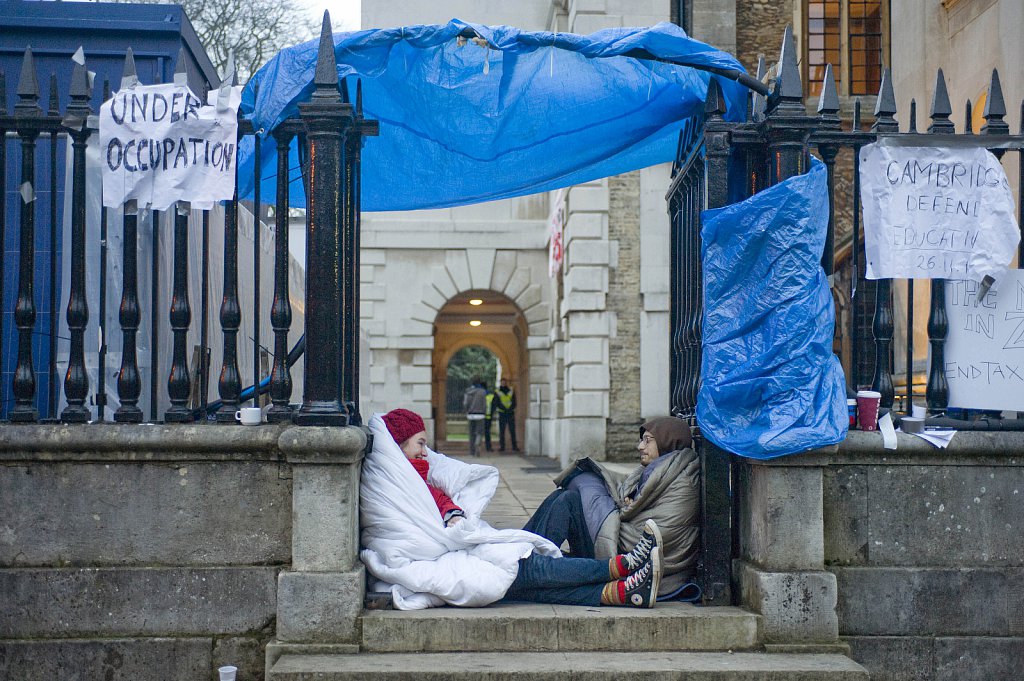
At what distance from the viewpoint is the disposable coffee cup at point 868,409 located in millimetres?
5082

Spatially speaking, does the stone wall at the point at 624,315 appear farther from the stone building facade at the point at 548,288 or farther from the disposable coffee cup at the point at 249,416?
the disposable coffee cup at the point at 249,416

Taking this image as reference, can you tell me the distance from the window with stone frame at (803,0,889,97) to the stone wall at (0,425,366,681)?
Answer: 588 inches

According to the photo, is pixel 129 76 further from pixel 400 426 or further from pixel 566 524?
pixel 566 524

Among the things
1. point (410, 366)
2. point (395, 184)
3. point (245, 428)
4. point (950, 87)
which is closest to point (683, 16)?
point (950, 87)

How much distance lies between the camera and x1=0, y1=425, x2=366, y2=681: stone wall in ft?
15.5

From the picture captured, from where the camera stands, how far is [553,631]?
4828 millimetres

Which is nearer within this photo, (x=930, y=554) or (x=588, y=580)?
(x=930, y=554)

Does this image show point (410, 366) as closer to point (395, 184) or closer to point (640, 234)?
point (640, 234)

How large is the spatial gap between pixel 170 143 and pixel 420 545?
2.39 m

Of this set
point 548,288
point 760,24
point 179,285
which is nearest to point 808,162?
point 179,285

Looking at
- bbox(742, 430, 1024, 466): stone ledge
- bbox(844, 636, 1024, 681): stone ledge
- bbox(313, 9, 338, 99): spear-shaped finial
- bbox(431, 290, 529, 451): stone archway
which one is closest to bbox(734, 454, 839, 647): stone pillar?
bbox(742, 430, 1024, 466): stone ledge

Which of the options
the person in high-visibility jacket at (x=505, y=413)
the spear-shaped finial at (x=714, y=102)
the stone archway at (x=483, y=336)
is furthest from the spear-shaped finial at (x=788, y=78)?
the person in high-visibility jacket at (x=505, y=413)

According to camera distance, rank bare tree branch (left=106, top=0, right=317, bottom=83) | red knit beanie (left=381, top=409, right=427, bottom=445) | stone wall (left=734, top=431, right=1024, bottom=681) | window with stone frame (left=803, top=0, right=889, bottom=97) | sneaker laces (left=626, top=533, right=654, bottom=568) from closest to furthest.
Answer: stone wall (left=734, top=431, right=1024, bottom=681), sneaker laces (left=626, top=533, right=654, bottom=568), red knit beanie (left=381, top=409, right=427, bottom=445), window with stone frame (left=803, top=0, right=889, bottom=97), bare tree branch (left=106, top=0, right=317, bottom=83)

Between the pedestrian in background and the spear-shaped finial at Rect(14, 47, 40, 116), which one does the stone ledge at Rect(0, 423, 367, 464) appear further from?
the pedestrian in background
